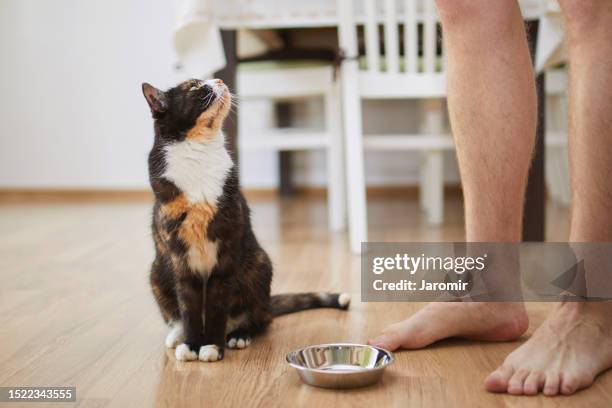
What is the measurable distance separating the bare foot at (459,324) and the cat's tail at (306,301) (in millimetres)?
271

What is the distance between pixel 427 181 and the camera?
3.12m

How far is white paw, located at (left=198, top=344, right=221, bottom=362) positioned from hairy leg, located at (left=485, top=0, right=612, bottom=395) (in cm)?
45

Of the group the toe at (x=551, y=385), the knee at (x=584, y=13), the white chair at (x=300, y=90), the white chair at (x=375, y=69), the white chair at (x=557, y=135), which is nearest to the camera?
the toe at (x=551, y=385)

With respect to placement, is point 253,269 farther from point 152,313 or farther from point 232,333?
point 152,313

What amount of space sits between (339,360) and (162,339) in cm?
38

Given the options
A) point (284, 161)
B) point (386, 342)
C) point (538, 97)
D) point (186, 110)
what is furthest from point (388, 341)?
point (284, 161)

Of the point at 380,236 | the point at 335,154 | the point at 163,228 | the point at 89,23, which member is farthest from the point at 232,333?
the point at 89,23

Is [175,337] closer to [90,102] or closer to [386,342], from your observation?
[386,342]

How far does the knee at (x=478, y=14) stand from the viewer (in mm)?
1275

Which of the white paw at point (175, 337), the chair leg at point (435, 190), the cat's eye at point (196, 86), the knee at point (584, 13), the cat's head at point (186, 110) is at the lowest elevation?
the white paw at point (175, 337)

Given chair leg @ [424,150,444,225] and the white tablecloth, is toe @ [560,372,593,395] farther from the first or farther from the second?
chair leg @ [424,150,444,225]

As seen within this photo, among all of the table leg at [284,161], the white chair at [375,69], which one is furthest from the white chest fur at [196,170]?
the table leg at [284,161]

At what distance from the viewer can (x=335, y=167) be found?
2982 mm

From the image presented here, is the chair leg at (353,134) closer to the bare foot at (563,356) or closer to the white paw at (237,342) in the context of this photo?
the white paw at (237,342)
